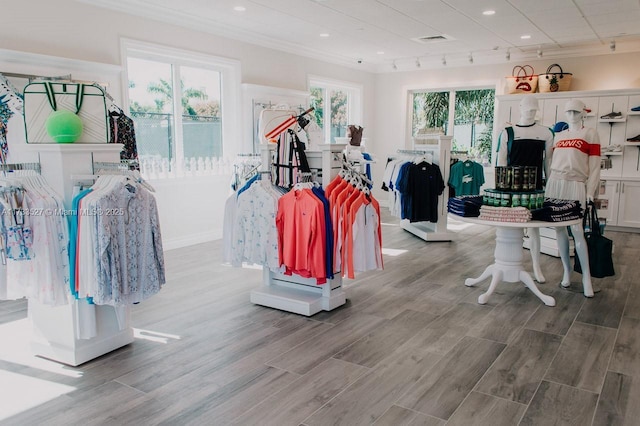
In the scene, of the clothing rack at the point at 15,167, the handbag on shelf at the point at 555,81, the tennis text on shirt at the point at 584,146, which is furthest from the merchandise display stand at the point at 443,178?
the clothing rack at the point at 15,167

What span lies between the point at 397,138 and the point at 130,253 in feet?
25.7

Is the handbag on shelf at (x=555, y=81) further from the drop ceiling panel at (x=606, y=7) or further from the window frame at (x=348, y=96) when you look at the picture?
the window frame at (x=348, y=96)

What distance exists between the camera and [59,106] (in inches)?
112

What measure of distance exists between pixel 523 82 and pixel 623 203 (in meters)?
2.48

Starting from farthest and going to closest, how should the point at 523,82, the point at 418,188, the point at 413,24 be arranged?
1. the point at 523,82
2. the point at 413,24
3. the point at 418,188

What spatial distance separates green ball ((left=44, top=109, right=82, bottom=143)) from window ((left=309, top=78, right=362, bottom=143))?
600 cm

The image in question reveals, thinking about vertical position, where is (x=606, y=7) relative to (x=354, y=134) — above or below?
above

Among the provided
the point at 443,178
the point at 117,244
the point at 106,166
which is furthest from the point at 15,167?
the point at 443,178

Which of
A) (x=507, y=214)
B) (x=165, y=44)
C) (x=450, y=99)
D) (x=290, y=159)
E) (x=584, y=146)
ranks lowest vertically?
(x=507, y=214)

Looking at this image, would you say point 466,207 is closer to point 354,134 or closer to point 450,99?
point 354,134

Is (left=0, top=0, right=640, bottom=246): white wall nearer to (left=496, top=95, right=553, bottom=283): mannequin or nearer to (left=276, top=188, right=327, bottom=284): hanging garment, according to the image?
(left=276, top=188, right=327, bottom=284): hanging garment

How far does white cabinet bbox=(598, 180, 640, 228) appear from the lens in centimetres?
729

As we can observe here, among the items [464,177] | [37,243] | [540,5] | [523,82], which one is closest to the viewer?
[37,243]

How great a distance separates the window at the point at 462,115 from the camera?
912 centimetres
